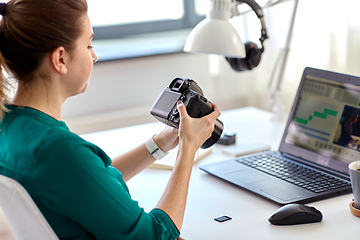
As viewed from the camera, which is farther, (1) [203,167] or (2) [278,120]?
(2) [278,120]

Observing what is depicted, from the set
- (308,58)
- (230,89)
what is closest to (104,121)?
(230,89)

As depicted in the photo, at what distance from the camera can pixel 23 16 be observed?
78cm

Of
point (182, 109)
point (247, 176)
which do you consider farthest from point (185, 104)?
point (247, 176)

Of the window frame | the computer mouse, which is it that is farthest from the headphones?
the window frame

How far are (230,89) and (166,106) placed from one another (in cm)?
155

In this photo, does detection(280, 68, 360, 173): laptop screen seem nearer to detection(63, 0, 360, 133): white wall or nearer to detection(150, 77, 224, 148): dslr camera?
detection(150, 77, 224, 148): dslr camera

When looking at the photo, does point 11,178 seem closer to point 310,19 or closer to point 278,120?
point 278,120

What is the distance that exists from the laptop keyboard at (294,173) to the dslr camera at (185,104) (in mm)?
239

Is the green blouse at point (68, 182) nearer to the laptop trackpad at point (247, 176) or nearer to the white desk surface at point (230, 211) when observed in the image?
the white desk surface at point (230, 211)

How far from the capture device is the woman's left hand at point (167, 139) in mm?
1158

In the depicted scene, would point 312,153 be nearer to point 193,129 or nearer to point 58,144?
point 193,129

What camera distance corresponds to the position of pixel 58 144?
Result: 0.74m

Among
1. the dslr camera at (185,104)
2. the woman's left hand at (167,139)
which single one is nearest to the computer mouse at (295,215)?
the dslr camera at (185,104)

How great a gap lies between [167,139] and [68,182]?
464mm
